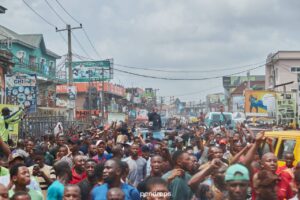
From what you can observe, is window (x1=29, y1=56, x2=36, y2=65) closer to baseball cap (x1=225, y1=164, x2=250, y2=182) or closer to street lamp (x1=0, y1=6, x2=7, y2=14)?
street lamp (x1=0, y1=6, x2=7, y2=14)

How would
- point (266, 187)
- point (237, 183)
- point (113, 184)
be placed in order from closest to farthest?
1. point (237, 183)
2. point (266, 187)
3. point (113, 184)

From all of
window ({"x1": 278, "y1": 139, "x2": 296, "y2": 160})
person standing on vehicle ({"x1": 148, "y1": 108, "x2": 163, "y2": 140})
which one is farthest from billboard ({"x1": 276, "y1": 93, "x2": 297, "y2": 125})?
window ({"x1": 278, "y1": 139, "x2": 296, "y2": 160})

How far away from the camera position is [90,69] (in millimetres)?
45875

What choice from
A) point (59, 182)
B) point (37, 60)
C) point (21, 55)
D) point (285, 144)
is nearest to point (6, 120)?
point (285, 144)

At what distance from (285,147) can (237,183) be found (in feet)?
17.4

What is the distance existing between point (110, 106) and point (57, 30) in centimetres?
4047

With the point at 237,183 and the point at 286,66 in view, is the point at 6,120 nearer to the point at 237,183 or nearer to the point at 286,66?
the point at 237,183

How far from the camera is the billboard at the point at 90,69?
43197mm

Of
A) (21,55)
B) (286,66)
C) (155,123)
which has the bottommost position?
(155,123)

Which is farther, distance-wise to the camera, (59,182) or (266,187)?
(59,182)

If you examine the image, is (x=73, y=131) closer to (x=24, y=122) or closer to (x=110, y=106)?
(x=24, y=122)

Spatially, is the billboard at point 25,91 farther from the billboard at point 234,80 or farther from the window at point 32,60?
the billboard at point 234,80

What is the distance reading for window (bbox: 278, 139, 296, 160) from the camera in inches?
375

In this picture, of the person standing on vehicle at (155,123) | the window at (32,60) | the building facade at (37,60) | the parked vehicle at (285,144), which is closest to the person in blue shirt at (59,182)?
the parked vehicle at (285,144)
